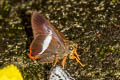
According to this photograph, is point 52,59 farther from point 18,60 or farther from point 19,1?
point 19,1

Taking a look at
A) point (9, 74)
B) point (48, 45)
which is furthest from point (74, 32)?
point (9, 74)

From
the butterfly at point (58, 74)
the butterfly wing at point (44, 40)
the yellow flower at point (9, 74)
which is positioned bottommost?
the butterfly at point (58, 74)

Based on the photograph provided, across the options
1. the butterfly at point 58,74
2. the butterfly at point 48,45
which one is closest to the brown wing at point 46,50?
the butterfly at point 48,45

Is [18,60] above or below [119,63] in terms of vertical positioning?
above

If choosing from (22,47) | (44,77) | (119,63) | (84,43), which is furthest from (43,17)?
(119,63)

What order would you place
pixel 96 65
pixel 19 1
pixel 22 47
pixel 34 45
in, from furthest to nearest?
pixel 96 65, pixel 22 47, pixel 34 45, pixel 19 1

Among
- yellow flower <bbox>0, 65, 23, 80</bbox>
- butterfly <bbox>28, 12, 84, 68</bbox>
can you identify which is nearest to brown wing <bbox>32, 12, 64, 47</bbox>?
butterfly <bbox>28, 12, 84, 68</bbox>

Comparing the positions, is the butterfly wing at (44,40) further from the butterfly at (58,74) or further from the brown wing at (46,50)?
the butterfly at (58,74)
